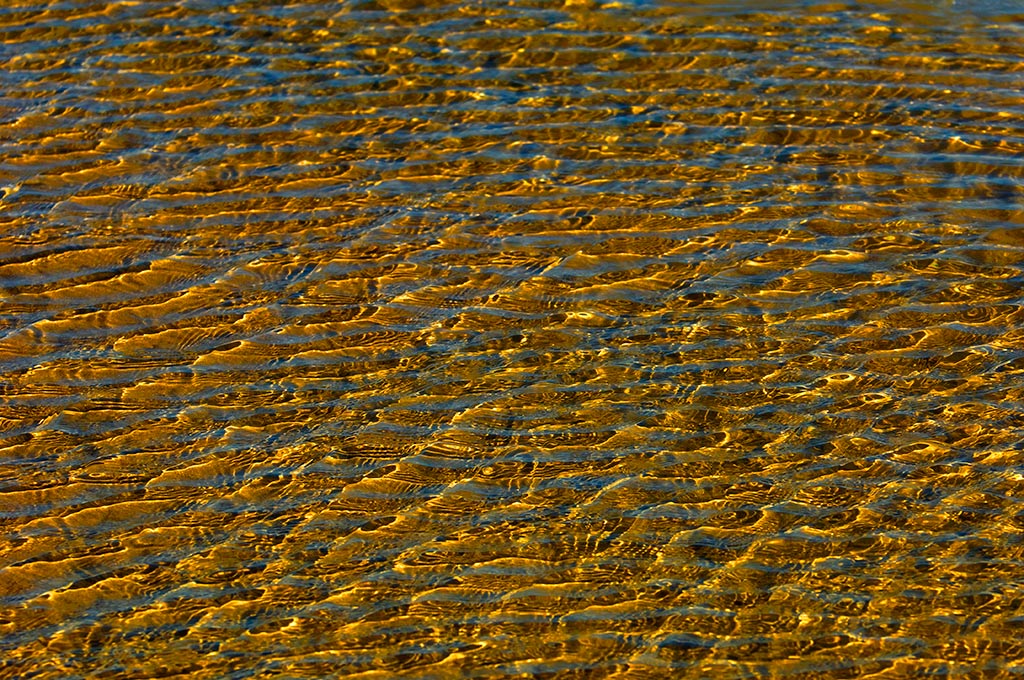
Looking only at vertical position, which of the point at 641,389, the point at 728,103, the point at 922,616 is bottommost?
the point at 922,616

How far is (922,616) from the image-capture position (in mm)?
4488

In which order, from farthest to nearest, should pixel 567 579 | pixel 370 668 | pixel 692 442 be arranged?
pixel 692 442 < pixel 567 579 < pixel 370 668

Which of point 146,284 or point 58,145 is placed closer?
point 146,284

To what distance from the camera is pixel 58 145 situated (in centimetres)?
720

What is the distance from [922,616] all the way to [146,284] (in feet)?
13.0

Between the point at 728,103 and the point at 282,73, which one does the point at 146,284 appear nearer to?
the point at 282,73

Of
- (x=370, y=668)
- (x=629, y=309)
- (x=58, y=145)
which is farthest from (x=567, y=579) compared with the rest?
(x=58, y=145)

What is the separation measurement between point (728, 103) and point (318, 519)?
395 centimetres

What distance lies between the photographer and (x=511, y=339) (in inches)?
229

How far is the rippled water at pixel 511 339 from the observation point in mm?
4531

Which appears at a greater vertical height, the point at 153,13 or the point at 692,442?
the point at 153,13

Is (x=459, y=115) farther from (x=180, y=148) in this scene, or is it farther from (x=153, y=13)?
(x=153, y=13)

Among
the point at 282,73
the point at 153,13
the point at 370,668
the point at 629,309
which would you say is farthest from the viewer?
the point at 153,13

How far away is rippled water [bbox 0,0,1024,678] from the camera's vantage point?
453cm
